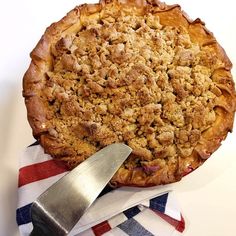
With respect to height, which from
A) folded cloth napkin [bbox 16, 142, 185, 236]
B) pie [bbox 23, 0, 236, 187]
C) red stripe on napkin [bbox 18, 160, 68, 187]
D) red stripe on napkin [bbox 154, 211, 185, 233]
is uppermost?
pie [bbox 23, 0, 236, 187]

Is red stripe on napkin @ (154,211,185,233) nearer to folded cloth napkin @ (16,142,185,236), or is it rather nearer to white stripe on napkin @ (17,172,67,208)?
folded cloth napkin @ (16,142,185,236)

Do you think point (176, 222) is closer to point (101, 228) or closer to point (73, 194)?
point (101, 228)

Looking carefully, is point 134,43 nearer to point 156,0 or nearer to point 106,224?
point 156,0

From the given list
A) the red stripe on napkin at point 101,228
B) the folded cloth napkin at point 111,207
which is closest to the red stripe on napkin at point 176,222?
the folded cloth napkin at point 111,207

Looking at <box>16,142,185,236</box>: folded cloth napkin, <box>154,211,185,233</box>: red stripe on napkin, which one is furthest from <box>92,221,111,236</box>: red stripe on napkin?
<box>154,211,185,233</box>: red stripe on napkin

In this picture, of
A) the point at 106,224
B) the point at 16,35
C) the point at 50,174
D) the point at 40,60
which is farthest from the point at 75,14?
the point at 106,224

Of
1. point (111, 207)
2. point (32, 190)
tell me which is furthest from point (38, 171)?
point (111, 207)

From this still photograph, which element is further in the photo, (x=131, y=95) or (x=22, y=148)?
(x=22, y=148)
